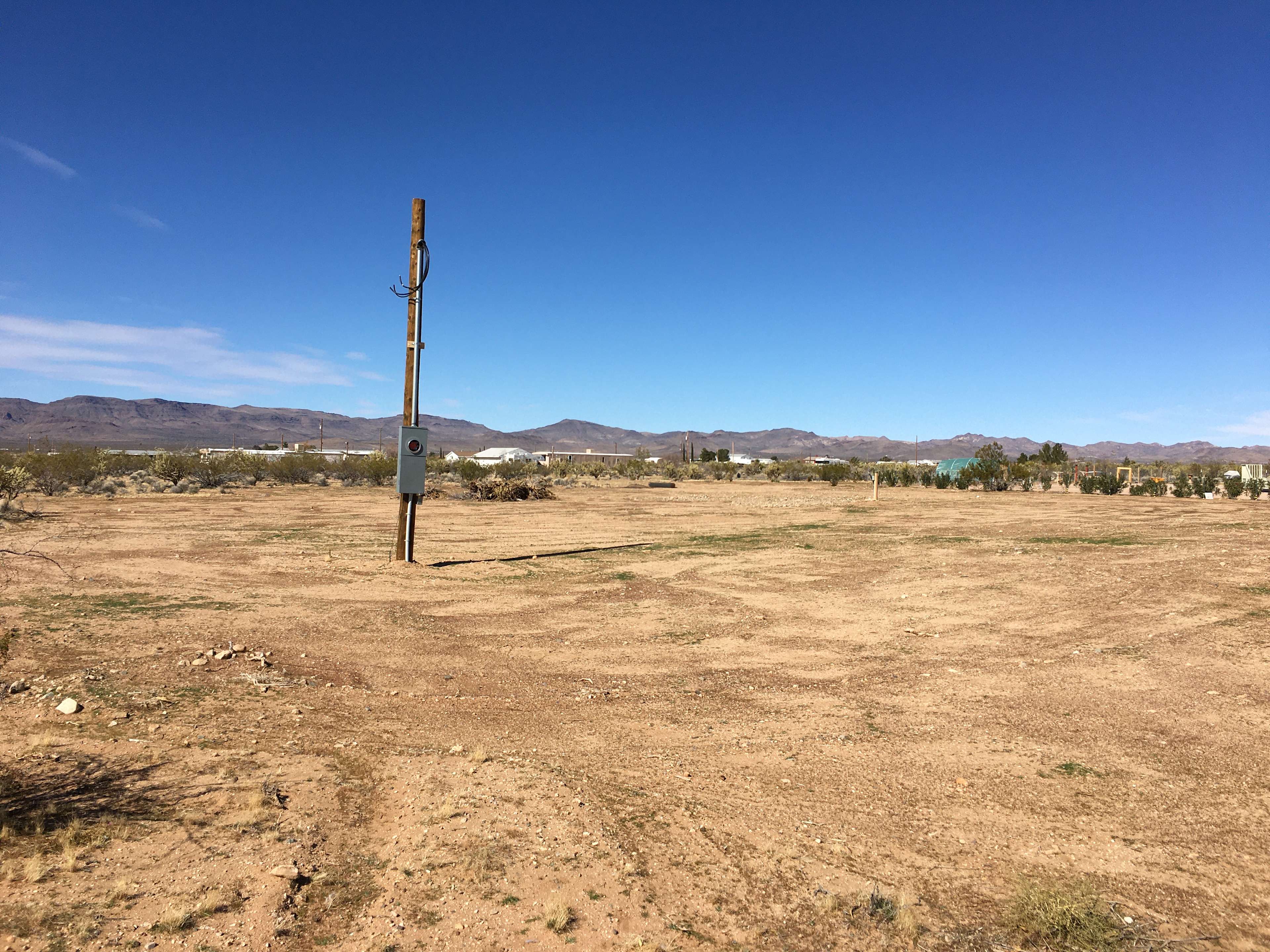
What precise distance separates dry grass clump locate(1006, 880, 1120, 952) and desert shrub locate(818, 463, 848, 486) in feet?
184

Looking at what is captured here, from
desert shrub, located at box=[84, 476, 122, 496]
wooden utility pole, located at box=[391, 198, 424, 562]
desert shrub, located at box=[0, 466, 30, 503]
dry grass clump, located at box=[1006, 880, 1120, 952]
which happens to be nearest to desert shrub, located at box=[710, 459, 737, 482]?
desert shrub, located at box=[84, 476, 122, 496]

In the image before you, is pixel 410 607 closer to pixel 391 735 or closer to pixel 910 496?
pixel 391 735

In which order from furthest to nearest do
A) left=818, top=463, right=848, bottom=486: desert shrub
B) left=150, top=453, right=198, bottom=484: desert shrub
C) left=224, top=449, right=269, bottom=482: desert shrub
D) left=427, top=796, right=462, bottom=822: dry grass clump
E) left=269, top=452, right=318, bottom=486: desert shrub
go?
left=818, top=463, right=848, bottom=486: desert shrub < left=269, top=452, right=318, bottom=486: desert shrub < left=224, top=449, right=269, bottom=482: desert shrub < left=150, top=453, right=198, bottom=484: desert shrub < left=427, top=796, right=462, bottom=822: dry grass clump

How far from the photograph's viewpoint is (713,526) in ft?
80.1

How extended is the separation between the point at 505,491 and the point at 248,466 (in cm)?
2134

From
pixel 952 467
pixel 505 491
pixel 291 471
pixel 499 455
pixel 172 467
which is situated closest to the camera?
pixel 505 491

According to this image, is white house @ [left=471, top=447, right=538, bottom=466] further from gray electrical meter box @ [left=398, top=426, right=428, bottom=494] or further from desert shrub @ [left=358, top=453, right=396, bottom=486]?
gray electrical meter box @ [left=398, top=426, right=428, bottom=494]

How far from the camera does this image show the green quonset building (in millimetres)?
58250

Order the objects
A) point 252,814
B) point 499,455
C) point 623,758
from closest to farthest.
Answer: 1. point 252,814
2. point 623,758
3. point 499,455

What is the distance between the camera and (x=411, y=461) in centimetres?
1538

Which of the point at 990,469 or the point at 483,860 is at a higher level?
the point at 990,469

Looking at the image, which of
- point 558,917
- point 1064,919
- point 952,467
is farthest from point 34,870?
point 952,467

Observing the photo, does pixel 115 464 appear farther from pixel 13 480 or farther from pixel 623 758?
pixel 623 758

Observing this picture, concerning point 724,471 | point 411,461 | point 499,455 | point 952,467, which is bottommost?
point 724,471
